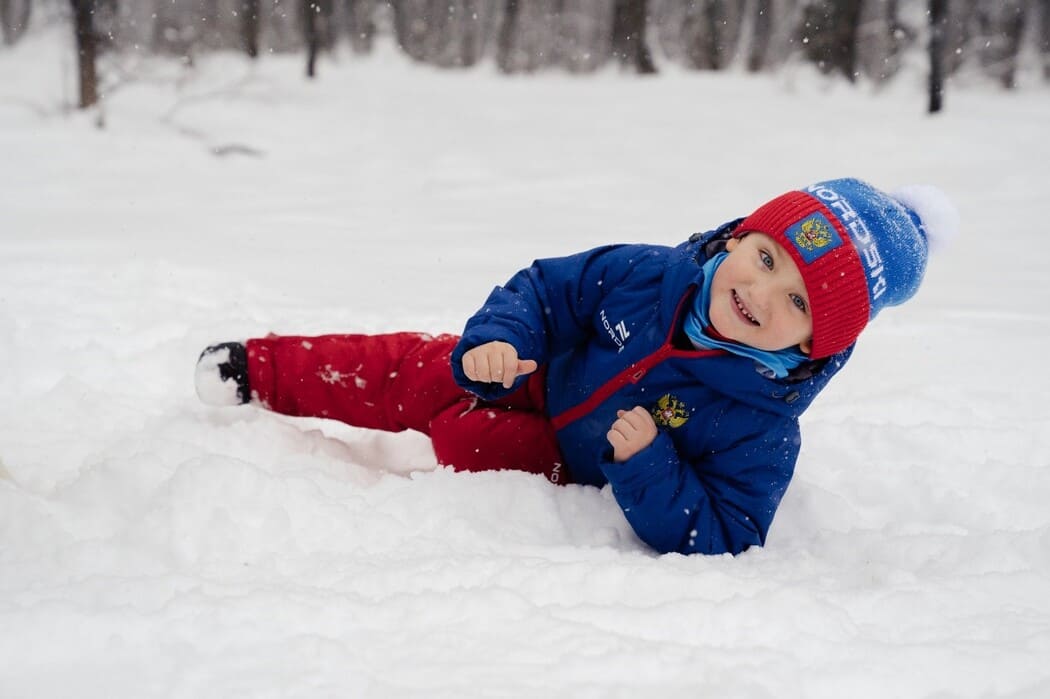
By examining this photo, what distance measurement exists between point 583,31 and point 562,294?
2293 centimetres

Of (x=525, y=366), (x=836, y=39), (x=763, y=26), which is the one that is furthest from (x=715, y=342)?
(x=763, y=26)

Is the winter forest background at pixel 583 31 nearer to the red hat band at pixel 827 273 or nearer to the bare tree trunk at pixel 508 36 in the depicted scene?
the bare tree trunk at pixel 508 36

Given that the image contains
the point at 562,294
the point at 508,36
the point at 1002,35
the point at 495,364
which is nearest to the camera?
the point at 495,364

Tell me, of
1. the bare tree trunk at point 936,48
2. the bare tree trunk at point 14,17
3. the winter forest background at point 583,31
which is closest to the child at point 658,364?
the winter forest background at point 583,31

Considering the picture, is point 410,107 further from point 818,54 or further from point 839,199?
point 839,199

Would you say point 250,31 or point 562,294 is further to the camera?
point 250,31

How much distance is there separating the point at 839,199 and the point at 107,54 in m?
9.67

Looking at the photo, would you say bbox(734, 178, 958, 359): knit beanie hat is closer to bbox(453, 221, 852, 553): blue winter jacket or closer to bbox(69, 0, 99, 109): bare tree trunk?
bbox(453, 221, 852, 553): blue winter jacket

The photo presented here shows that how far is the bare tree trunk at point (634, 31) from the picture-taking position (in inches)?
523

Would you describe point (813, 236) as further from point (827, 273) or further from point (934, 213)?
point (934, 213)

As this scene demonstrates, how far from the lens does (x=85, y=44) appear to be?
27.4 feet

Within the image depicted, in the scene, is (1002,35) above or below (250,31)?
above

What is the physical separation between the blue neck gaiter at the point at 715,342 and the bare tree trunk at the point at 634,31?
12.3m

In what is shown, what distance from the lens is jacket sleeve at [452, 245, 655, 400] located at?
6.93 ft
